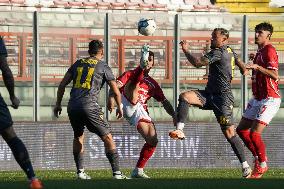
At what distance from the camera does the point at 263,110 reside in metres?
17.6

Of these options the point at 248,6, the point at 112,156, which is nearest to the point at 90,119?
the point at 112,156

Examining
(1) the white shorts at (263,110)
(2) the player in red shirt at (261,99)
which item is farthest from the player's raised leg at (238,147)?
(1) the white shorts at (263,110)

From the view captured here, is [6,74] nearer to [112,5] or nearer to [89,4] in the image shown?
[89,4]

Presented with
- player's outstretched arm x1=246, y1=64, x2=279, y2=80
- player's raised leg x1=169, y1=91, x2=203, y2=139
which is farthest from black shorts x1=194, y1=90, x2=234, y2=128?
player's outstretched arm x1=246, y1=64, x2=279, y2=80

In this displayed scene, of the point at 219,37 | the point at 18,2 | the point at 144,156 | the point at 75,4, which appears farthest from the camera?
the point at 75,4

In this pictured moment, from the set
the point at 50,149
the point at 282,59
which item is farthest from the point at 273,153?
the point at 50,149

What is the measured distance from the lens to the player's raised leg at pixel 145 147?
17.5 m

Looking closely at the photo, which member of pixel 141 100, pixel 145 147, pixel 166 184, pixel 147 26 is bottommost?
pixel 145 147

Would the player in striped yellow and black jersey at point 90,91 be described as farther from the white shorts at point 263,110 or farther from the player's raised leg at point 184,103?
the white shorts at point 263,110

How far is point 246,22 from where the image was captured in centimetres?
2166

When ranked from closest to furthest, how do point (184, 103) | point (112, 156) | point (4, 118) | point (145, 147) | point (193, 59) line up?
1. point (4, 118)
2. point (193, 59)
3. point (112, 156)
4. point (184, 103)
5. point (145, 147)

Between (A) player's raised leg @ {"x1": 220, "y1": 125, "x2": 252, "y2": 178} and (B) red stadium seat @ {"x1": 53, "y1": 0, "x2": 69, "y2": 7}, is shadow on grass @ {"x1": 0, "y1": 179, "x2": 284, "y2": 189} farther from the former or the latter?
(B) red stadium seat @ {"x1": 53, "y1": 0, "x2": 69, "y2": 7}

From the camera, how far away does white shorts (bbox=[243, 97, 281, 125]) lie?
17578 millimetres

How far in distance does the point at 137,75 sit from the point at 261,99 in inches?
74.8
